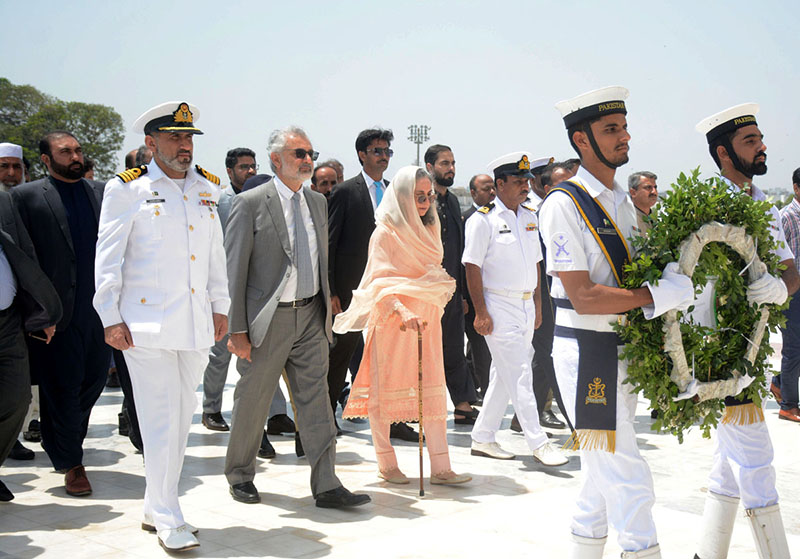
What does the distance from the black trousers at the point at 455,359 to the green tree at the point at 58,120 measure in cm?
5912

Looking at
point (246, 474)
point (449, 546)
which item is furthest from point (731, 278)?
point (246, 474)

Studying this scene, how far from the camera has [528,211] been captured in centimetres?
762

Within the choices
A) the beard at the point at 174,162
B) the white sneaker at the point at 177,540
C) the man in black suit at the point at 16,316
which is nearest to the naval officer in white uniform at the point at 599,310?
the white sneaker at the point at 177,540

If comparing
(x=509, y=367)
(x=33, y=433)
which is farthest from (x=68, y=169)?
(x=509, y=367)

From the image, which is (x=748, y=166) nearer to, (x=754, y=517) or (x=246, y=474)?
(x=754, y=517)

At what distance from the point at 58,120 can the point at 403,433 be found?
6501cm

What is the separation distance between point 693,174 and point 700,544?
1.98 m

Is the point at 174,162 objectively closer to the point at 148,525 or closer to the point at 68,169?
the point at 68,169

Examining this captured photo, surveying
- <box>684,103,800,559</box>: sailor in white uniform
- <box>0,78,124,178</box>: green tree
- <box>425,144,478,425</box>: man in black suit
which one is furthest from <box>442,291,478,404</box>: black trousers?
<box>0,78,124,178</box>: green tree

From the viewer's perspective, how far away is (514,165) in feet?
24.3

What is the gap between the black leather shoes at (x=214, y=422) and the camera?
8.08m

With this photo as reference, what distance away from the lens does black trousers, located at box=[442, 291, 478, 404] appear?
8688 mm

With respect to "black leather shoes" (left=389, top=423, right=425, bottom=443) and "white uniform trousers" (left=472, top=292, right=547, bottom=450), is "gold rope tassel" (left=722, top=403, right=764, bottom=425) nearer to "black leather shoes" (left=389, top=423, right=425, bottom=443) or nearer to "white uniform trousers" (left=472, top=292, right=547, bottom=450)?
"white uniform trousers" (left=472, top=292, right=547, bottom=450)

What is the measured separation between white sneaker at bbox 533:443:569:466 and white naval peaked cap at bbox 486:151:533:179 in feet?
7.81
